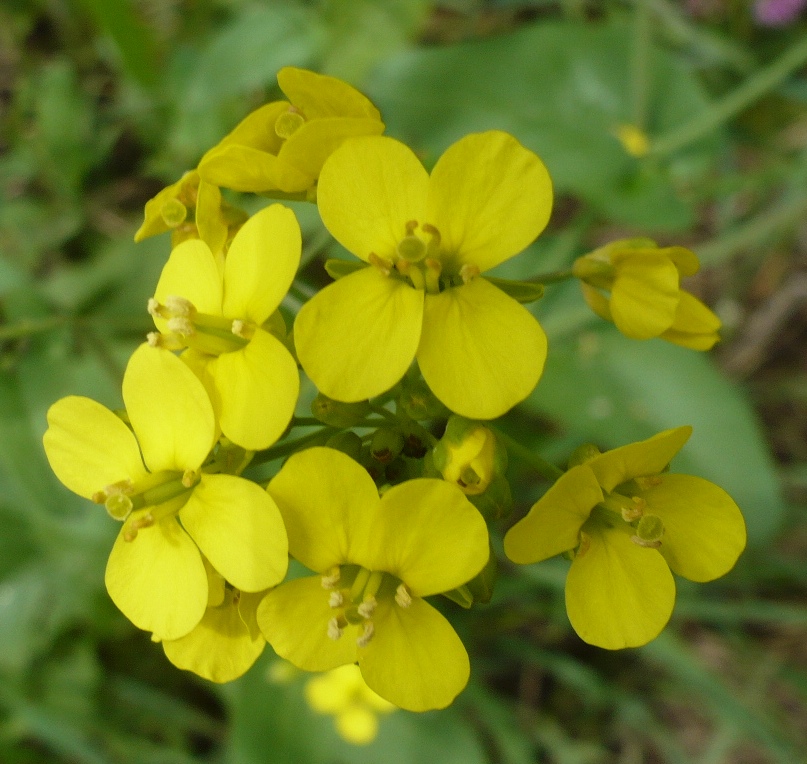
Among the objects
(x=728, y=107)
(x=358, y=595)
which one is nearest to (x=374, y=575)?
(x=358, y=595)

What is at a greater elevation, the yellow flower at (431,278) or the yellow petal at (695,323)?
the yellow flower at (431,278)

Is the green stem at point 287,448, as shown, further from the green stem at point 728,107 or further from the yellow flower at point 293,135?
the green stem at point 728,107

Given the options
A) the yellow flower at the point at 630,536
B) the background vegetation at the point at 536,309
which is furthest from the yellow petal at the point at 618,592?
the background vegetation at the point at 536,309

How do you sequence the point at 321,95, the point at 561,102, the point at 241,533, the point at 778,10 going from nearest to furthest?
the point at 241,533 → the point at 321,95 → the point at 561,102 → the point at 778,10

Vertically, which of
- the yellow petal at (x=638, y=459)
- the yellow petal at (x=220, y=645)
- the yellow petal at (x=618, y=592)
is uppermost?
the yellow petal at (x=638, y=459)

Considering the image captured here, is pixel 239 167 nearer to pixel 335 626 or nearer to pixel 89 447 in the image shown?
pixel 89 447

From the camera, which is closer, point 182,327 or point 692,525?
point 182,327

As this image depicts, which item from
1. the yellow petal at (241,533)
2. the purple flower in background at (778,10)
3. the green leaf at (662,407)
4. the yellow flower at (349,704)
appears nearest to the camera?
the yellow petal at (241,533)
